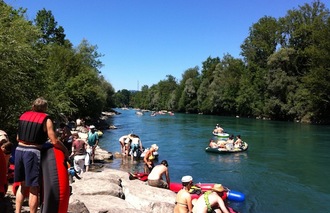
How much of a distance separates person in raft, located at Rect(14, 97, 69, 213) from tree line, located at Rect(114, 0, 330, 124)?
5032 cm

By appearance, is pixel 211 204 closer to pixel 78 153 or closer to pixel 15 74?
pixel 78 153

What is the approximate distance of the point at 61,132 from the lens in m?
8.97

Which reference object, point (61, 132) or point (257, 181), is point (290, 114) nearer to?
point (257, 181)

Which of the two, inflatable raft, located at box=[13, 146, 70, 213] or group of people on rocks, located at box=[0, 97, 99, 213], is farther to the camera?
group of people on rocks, located at box=[0, 97, 99, 213]

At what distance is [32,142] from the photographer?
3.92 meters

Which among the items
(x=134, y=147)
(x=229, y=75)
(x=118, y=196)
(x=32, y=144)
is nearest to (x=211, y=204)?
(x=118, y=196)

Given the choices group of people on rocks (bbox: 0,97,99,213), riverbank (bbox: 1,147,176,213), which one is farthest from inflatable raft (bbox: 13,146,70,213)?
riverbank (bbox: 1,147,176,213)

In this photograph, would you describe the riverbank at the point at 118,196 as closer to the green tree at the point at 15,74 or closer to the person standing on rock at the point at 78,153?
the person standing on rock at the point at 78,153

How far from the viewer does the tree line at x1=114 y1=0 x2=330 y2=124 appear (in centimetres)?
4962

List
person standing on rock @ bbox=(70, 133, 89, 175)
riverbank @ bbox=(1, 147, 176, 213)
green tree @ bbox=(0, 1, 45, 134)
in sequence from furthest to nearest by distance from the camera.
A: green tree @ bbox=(0, 1, 45, 134) < person standing on rock @ bbox=(70, 133, 89, 175) < riverbank @ bbox=(1, 147, 176, 213)

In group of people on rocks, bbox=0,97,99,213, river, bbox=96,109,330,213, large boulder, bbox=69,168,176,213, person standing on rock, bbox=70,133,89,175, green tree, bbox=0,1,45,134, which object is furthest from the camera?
river, bbox=96,109,330,213

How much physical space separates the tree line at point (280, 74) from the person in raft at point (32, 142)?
50317 mm

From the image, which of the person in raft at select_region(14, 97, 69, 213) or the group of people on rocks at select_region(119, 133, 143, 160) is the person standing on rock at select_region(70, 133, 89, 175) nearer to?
the group of people on rocks at select_region(119, 133, 143, 160)

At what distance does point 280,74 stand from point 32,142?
181ft
